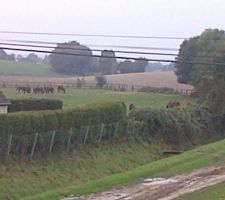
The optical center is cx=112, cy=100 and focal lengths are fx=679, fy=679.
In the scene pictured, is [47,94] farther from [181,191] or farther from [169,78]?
[181,191]

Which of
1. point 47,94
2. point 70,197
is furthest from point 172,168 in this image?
point 47,94

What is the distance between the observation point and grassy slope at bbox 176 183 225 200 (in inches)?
840

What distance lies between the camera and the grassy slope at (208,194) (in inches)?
840

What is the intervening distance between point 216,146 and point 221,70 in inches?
743


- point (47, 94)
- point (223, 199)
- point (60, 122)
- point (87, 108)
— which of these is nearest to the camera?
point (223, 199)

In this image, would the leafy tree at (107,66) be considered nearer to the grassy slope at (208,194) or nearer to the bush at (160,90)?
the bush at (160,90)

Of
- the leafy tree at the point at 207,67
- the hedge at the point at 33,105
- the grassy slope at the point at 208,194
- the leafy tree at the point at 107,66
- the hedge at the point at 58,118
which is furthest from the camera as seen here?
the leafy tree at the point at 107,66

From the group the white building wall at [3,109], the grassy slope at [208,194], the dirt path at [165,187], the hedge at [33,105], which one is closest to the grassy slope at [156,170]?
the dirt path at [165,187]

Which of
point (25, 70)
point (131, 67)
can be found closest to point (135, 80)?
point (25, 70)

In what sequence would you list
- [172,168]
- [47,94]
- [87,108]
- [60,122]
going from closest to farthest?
[172,168] → [60,122] → [87,108] → [47,94]

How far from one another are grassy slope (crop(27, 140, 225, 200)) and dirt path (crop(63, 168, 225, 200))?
3.00ft

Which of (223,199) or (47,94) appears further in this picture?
(47,94)

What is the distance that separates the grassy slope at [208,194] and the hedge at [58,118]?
33.0ft

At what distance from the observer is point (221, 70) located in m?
56.3
